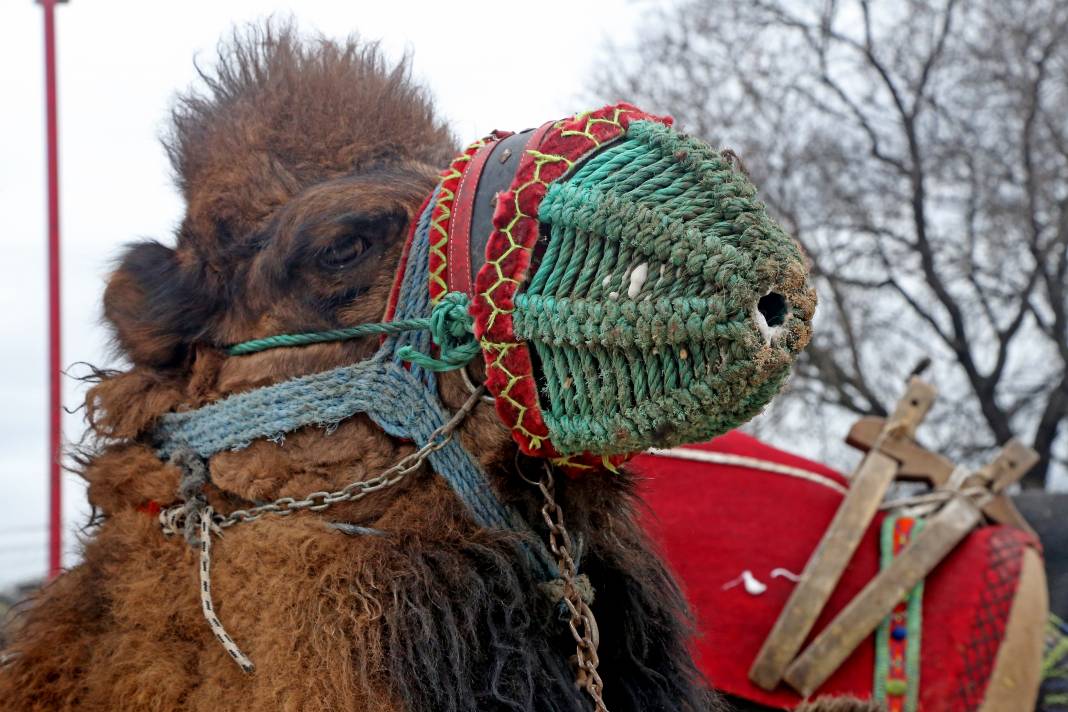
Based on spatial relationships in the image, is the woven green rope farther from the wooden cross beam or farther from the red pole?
the red pole

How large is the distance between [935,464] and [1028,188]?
4764mm

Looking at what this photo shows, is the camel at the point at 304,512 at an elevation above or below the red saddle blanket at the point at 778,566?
above

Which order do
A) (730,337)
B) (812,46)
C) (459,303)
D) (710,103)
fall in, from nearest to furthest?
(730,337), (459,303), (710,103), (812,46)

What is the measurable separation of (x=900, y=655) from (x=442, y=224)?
208 cm

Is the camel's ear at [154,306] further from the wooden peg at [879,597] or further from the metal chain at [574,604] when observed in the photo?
the wooden peg at [879,597]

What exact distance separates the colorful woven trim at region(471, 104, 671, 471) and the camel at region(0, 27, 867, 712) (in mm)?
123

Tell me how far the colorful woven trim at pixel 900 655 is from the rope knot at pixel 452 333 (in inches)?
75.4

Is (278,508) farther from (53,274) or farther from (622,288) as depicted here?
(53,274)

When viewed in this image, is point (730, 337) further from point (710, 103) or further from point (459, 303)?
point (710, 103)

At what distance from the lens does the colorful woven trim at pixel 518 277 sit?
1.89m

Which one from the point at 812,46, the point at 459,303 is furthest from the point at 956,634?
the point at 812,46

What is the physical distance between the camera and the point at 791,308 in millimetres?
1699

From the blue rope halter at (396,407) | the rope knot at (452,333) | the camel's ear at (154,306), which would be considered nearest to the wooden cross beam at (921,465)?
the blue rope halter at (396,407)

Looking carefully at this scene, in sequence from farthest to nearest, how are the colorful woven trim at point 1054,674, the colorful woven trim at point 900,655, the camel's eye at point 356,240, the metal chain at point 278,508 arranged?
the colorful woven trim at point 1054,674 → the colorful woven trim at point 900,655 → the camel's eye at point 356,240 → the metal chain at point 278,508
